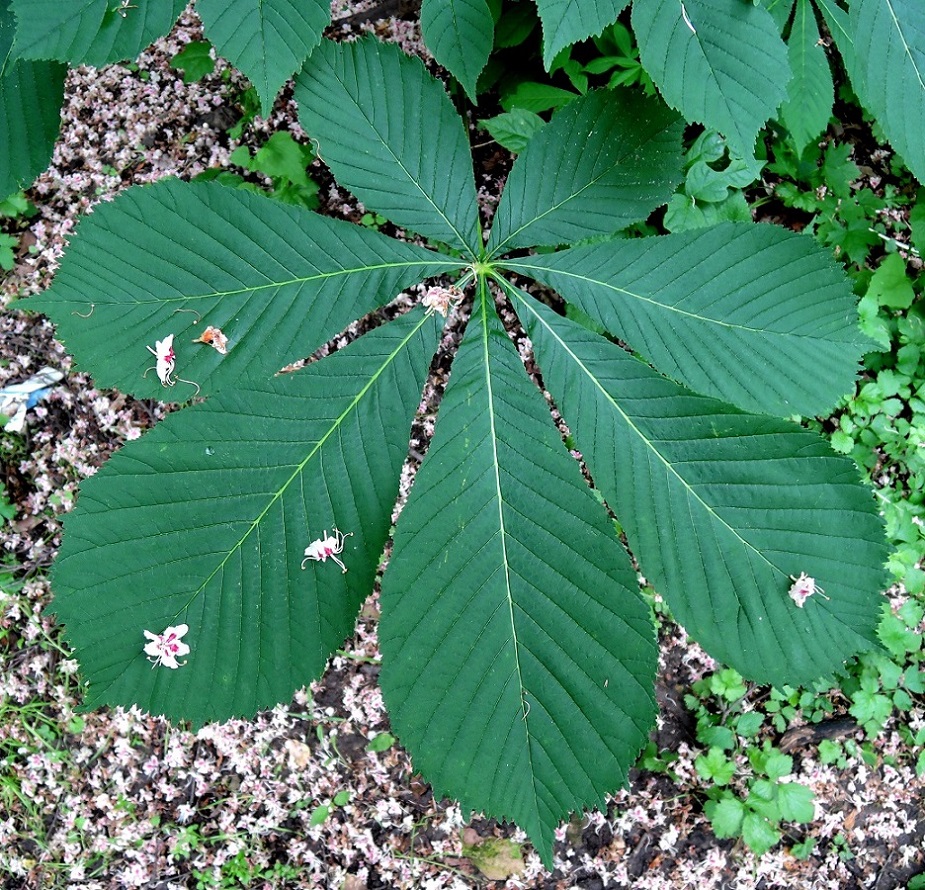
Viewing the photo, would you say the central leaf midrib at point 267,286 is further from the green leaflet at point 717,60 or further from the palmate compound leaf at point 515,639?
the green leaflet at point 717,60

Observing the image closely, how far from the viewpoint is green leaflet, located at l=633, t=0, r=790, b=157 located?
1231 mm

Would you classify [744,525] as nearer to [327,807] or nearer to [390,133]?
[390,133]

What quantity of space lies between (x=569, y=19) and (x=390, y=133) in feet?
1.39

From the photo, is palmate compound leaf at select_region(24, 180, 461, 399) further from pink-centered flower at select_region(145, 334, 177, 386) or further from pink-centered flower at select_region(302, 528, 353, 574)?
pink-centered flower at select_region(302, 528, 353, 574)

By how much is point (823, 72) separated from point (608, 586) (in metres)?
1.41

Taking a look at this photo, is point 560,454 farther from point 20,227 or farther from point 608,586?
point 20,227

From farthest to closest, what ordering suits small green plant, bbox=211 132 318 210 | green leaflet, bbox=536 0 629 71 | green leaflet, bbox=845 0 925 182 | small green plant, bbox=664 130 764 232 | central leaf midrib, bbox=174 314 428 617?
small green plant, bbox=211 132 318 210
small green plant, bbox=664 130 764 232
green leaflet, bbox=845 0 925 182
central leaf midrib, bbox=174 314 428 617
green leaflet, bbox=536 0 629 71

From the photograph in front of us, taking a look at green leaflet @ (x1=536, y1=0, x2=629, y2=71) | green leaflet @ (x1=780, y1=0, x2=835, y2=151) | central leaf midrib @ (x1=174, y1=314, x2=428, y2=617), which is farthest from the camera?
green leaflet @ (x1=780, y1=0, x2=835, y2=151)

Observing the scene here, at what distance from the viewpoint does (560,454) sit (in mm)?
1328

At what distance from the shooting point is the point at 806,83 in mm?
1765

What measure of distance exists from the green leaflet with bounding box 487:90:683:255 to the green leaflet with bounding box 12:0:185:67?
2.33 ft

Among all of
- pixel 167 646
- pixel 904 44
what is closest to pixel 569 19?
pixel 904 44

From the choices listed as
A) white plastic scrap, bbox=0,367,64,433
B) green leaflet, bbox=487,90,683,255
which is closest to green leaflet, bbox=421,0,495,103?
green leaflet, bbox=487,90,683,255

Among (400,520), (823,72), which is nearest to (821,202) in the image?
(823,72)
